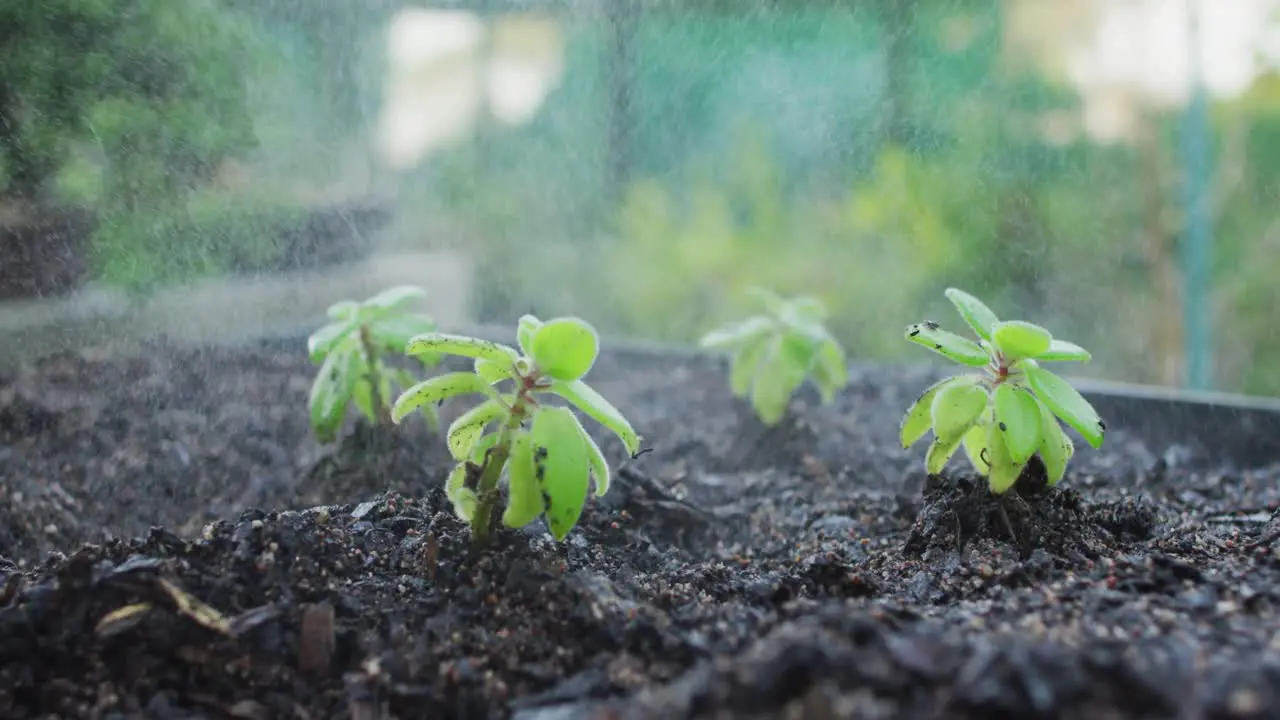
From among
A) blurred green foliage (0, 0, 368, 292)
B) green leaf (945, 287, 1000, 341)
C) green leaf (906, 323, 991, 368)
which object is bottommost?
green leaf (906, 323, 991, 368)

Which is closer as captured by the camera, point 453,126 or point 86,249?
point 86,249

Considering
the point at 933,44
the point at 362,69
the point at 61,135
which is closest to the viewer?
the point at 61,135

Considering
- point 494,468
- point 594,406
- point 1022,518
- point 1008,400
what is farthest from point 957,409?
point 494,468

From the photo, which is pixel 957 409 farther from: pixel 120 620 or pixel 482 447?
pixel 120 620

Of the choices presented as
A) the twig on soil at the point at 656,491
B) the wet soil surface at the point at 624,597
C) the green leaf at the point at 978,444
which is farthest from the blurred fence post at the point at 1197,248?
the twig on soil at the point at 656,491

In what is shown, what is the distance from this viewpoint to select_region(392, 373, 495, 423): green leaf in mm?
979

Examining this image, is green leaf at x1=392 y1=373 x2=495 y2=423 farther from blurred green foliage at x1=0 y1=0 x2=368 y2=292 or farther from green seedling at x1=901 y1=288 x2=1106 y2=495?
blurred green foliage at x1=0 y1=0 x2=368 y2=292

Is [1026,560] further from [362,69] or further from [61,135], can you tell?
[362,69]

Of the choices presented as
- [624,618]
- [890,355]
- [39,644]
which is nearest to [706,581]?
[624,618]

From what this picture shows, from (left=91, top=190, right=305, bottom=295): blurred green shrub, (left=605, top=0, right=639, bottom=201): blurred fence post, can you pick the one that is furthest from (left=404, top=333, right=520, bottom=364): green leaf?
(left=605, top=0, right=639, bottom=201): blurred fence post

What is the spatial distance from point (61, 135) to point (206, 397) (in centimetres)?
50

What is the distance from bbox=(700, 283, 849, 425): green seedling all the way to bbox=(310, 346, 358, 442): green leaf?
665 millimetres

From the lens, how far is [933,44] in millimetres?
2477

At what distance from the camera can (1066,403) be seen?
1.01 meters
